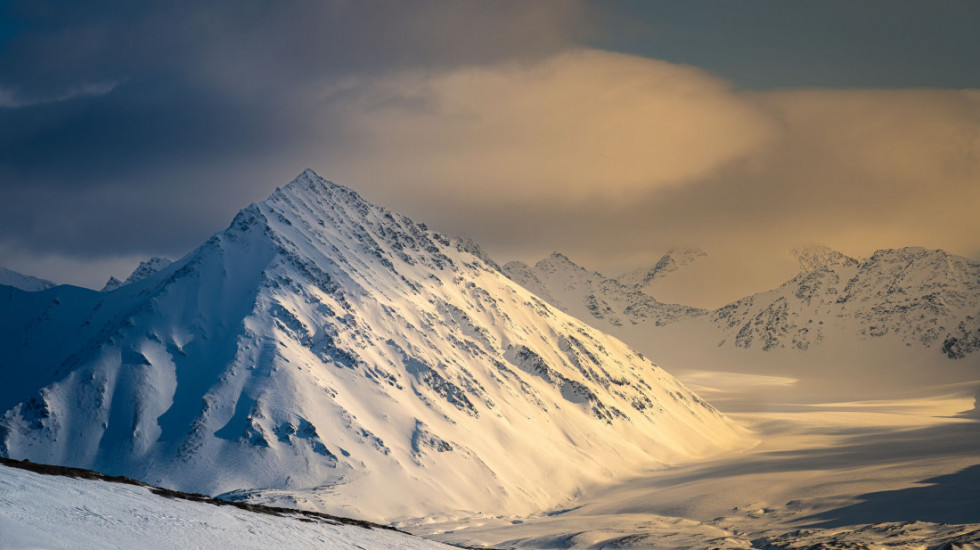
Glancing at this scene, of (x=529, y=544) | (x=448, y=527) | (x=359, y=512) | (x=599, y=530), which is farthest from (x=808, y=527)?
(x=359, y=512)

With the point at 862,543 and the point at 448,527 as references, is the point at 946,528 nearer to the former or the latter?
the point at 862,543

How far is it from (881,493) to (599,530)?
2810 inches

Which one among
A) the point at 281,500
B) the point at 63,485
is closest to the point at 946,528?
the point at 281,500

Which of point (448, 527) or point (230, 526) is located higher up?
Answer: point (230, 526)

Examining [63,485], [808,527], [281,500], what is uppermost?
[63,485]

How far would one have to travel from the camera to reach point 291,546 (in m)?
39.0

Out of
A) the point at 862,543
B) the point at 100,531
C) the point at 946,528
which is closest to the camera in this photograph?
the point at 100,531

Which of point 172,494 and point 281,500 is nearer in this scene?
point 172,494

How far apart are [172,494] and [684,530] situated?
146 metres

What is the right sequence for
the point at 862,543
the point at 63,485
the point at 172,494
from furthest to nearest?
the point at 862,543 < the point at 172,494 < the point at 63,485

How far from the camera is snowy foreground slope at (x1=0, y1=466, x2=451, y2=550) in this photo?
3127cm

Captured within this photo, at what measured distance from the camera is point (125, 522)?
3503 cm

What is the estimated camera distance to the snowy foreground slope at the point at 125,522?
31.3m

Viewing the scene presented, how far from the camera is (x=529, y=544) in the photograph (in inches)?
6550
